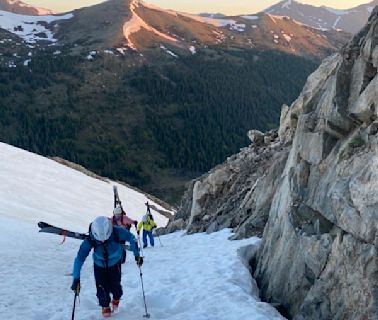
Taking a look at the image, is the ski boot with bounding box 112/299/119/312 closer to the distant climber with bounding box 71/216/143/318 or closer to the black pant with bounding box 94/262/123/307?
the distant climber with bounding box 71/216/143/318

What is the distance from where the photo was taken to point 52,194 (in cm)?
6216

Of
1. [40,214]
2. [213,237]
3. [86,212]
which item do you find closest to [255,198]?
[213,237]

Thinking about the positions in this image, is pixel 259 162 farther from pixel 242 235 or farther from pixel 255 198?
pixel 242 235

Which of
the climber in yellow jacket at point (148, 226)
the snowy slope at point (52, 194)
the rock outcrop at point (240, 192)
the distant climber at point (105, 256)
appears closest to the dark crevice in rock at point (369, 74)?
the distant climber at point (105, 256)

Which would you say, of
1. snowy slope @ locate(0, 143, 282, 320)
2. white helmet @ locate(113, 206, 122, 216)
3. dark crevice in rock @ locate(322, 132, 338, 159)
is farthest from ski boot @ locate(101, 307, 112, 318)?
A: white helmet @ locate(113, 206, 122, 216)

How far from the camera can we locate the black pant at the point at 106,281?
13.4 meters

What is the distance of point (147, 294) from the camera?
1550 centimetres

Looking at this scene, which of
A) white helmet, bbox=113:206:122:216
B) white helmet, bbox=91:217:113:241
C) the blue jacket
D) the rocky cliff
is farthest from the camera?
white helmet, bbox=113:206:122:216

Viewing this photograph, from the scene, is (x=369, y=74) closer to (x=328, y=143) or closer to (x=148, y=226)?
(x=328, y=143)

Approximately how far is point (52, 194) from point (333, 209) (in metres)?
54.2

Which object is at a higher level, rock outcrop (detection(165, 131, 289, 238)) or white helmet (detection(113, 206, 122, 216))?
white helmet (detection(113, 206, 122, 216))

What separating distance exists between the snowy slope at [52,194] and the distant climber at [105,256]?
2890 cm

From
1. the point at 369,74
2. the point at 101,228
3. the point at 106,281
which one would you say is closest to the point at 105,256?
the point at 106,281

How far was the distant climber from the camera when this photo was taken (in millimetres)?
12680
